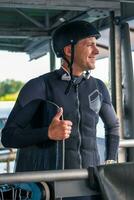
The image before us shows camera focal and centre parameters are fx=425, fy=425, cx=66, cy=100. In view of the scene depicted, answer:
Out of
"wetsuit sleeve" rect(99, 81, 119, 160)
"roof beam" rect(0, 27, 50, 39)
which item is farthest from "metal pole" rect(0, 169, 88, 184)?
"roof beam" rect(0, 27, 50, 39)

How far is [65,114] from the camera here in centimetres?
200

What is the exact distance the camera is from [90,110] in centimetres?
204

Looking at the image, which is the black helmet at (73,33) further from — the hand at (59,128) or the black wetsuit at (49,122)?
the hand at (59,128)

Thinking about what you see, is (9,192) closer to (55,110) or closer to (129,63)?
(55,110)

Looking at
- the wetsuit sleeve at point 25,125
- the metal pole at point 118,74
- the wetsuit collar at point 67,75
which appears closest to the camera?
the wetsuit sleeve at point 25,125

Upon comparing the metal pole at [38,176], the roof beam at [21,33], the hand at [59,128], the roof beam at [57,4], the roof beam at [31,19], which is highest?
the roof beam at [31,19]

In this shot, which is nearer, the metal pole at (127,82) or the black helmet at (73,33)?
the black helmet at (73,33)

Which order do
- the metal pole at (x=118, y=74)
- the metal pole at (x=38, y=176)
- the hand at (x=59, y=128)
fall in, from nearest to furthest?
the metal pole at (x=38, y=176) → the hand at (x=59, y=128) → the metal pole at (x=118, y=74)

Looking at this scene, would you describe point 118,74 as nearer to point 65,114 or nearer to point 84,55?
point 84,55

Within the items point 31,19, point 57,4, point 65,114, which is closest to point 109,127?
point 65,114

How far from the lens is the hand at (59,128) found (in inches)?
69.2

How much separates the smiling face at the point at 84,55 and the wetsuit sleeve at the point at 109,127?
0.14 meters

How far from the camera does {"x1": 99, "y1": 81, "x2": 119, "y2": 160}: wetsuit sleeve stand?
2.11 metres

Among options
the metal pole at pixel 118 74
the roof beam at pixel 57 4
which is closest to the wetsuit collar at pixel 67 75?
the roof beam at pixel 57 4
